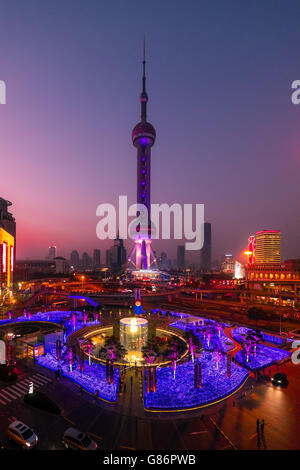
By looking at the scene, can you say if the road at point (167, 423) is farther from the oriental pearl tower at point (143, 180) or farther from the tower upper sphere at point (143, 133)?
the tower upper sphere at point (143, 133)

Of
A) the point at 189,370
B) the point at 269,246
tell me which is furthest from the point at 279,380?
the point at 269,246

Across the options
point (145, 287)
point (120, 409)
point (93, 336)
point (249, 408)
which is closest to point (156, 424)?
point (120, 409)

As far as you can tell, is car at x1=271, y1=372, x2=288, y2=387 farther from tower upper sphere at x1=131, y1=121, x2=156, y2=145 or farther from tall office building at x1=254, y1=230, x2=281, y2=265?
tall office building at x1=254, y1=230, x2=281, y2=265

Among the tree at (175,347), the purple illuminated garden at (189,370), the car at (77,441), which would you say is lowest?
the tree at (175,347)

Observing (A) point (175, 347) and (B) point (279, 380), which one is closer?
(B) point (279, 380)

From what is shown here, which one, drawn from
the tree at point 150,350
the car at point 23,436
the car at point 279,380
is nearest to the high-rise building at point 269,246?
the tree at point 150,350

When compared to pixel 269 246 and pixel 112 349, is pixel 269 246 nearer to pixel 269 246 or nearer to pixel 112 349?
pixel 269 246

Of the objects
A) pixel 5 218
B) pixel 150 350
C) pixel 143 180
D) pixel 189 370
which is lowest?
pixel 150 350
